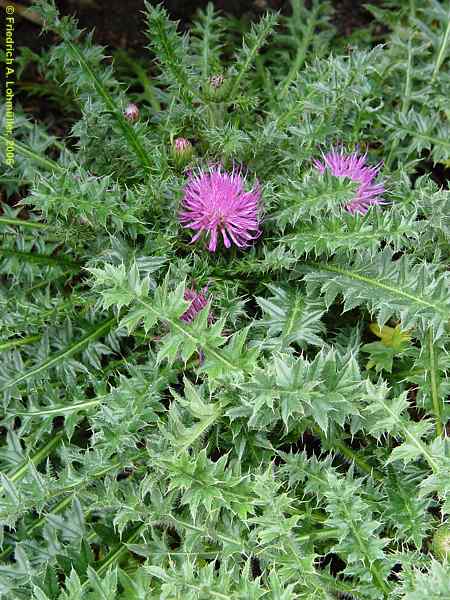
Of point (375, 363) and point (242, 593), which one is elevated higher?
point (375, 363)

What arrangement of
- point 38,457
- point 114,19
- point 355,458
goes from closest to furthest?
point 355,458
point 38,457
point 114,19

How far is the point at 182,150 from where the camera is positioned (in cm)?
271

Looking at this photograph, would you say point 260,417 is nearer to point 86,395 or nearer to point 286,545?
point 286,545

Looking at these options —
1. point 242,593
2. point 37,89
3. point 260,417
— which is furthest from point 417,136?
point 242,593

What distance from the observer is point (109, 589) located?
2098 mm

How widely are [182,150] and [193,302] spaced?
2.14ft

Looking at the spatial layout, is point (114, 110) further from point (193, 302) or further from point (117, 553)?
point (117, 553)

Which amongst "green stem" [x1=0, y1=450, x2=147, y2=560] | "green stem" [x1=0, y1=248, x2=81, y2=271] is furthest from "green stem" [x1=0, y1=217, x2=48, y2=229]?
"green stem" [x1=0, y1=450, x2=147, y2=560]

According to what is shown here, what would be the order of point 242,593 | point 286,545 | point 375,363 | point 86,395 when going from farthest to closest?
point 86,395
point 375,363
point 286,545
point 242,593

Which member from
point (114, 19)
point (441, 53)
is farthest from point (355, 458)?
point (114, 19)

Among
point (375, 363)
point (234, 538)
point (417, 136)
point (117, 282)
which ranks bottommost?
point (234, 538)

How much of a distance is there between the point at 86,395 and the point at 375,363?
1.23 meters

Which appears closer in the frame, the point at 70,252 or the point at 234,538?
the point at 234,538

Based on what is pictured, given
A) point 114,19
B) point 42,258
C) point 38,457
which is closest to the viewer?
point 38,457
